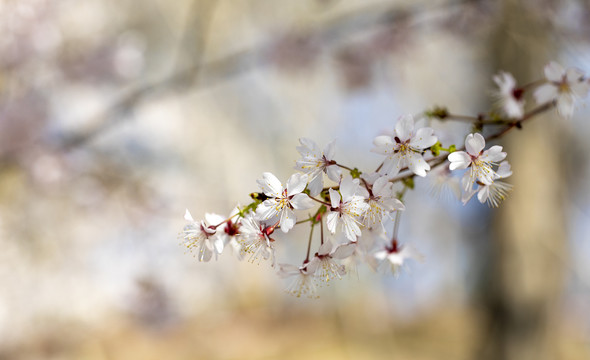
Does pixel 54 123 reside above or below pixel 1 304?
above

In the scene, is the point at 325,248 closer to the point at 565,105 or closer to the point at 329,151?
the point at 329,151

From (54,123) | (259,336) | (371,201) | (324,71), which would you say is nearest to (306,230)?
(324,71)

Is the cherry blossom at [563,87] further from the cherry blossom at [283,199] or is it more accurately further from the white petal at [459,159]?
the cherry blossom at [283,199]

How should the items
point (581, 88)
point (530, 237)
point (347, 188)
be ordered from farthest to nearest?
point (530, 237), point (581, 88), point (347, 188)

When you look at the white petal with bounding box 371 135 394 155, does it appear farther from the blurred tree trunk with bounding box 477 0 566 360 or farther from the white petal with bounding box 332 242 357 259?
the blurred tree trunk with bounding box 477 0 566 360

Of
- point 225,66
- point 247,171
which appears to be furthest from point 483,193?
point 247,171

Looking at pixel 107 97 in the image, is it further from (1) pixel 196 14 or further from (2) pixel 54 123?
(1) pixel 196 14

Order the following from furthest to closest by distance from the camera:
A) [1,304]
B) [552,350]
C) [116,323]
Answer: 1. [116,323]
2. [552,350]
3. [1,304]

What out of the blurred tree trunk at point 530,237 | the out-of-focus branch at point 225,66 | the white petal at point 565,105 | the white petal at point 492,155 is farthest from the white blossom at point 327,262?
the blurred tree trunk at point 530,237
